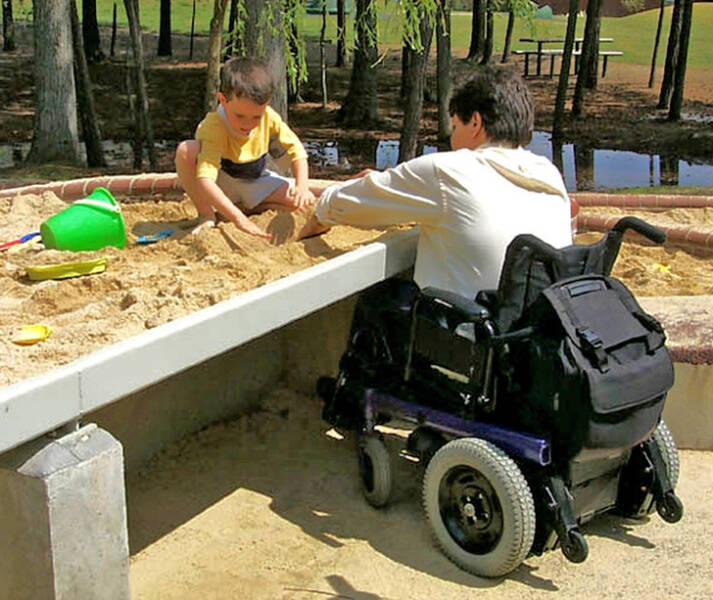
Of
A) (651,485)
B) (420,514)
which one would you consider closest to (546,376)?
(651,485)

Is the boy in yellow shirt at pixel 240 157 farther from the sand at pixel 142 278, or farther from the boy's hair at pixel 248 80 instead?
the sand at pixel 142 278

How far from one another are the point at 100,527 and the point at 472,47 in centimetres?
2481

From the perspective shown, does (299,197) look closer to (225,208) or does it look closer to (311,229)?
(225,208)

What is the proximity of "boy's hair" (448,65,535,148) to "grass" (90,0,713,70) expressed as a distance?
80.4 ft

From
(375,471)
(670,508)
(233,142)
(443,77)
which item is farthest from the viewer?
(443,77)

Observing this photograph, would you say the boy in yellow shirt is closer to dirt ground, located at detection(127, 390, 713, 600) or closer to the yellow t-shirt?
the yellow t-shirt

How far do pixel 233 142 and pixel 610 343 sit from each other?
6.95 ft

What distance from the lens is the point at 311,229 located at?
13.7ft

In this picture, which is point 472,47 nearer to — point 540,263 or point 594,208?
point 594,208

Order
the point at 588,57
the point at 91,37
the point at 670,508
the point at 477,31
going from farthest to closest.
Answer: the point at 477,31 < the point at 91,37 < the point at 588,57 < the point at 670,508

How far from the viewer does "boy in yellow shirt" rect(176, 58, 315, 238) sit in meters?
4.32

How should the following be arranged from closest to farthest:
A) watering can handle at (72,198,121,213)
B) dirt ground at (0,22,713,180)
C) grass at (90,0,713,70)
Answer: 1. watering can handle at (72,198,121,213)
2. dirt ground at (0,22,713,180)
3. grass at (90,0,713,70)

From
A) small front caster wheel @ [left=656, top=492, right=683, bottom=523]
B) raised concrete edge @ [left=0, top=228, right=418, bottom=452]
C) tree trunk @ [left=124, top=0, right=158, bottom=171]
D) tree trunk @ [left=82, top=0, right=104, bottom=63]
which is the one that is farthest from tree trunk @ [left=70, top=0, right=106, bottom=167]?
tree trunk @ [left=82, top=0, right=104, bottom=63]

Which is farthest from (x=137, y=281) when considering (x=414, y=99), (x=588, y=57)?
(x=588, y=57)
